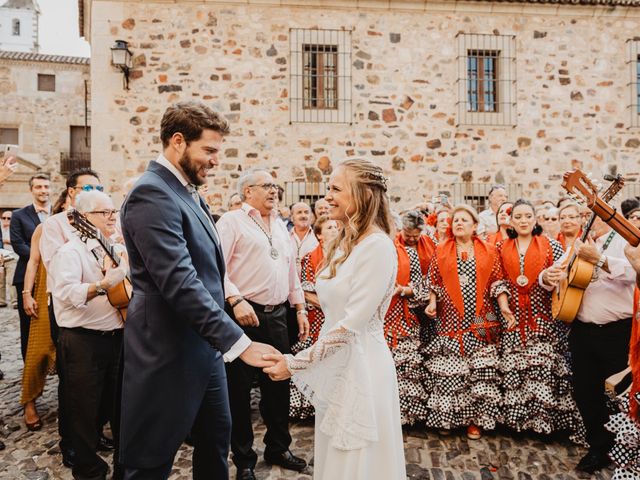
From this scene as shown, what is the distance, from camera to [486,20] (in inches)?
388

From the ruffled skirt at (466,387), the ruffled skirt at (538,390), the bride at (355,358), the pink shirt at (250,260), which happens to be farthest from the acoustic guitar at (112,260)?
the ruffled skirt at (538,390)

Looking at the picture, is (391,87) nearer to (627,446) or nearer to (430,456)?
(430,456)

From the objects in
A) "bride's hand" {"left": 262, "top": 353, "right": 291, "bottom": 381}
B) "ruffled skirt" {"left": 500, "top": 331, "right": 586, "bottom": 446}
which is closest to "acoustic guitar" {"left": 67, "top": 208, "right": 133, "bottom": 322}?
"bride's hand" {"left": 262, "top": 353, "right": 291, "bottom": 381}

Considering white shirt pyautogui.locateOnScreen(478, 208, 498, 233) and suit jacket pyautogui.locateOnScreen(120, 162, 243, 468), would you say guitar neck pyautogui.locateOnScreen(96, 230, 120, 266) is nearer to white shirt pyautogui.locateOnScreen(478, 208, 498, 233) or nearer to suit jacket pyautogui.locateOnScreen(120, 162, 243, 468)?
suit jacket pyautogui.locateOnScreen(120, 162, 243, 468)

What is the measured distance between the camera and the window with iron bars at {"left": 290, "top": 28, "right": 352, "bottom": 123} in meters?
9.57

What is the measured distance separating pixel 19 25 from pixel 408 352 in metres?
63.3

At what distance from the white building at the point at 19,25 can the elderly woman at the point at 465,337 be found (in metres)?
60.3

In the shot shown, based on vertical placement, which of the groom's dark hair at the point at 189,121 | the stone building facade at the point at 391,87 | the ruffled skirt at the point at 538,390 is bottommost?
the ruffled skirt at the point at 538,390

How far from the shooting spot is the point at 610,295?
3684 millimetres

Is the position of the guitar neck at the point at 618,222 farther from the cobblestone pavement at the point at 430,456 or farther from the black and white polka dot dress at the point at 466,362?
the cobblestone pavement at the point at 430,456

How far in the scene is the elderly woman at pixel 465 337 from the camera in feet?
13.8

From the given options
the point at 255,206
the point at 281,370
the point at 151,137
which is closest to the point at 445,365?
the point at 255,206

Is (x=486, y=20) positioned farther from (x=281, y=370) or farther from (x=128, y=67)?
(x=281, y=370)

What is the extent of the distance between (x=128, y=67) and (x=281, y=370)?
8.38 meters
